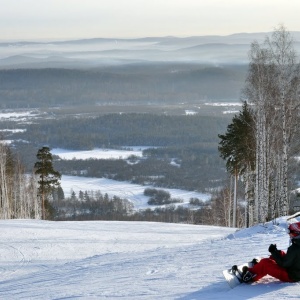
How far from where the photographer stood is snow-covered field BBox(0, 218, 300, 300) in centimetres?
910

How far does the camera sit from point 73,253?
19469 mm

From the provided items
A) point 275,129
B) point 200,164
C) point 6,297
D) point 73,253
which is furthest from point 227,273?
point 200,164

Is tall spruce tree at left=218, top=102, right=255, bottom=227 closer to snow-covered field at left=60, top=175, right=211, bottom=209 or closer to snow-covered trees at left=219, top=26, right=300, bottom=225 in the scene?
snow-covered trees at left=219, top=26, right=300, bottom=225

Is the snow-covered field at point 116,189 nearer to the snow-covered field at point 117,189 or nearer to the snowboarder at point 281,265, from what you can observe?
the snow-covered field at point 117,189

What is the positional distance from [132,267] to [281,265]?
488 centimetres

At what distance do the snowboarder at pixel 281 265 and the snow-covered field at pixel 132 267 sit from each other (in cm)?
16

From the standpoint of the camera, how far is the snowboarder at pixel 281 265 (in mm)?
8086

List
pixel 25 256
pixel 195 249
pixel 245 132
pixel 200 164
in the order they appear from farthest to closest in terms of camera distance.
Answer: pixel 200 164 < pixel 245 132 < pixel 25 256 < pixel 195 249

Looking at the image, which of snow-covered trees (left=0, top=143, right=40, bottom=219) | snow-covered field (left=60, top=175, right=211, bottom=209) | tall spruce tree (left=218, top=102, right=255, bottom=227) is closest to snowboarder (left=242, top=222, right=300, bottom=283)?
tall spruce tree (left=218, top=102, right=255, bottom=227)

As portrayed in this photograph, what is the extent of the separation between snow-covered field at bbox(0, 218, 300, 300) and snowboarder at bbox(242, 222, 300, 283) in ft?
0.53

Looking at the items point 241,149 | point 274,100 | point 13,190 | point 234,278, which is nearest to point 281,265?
point 234,278

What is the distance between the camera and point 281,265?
8188 millimetres

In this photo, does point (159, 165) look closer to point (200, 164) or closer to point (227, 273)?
point (200, 164)

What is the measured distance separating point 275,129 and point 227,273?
55.8ft
